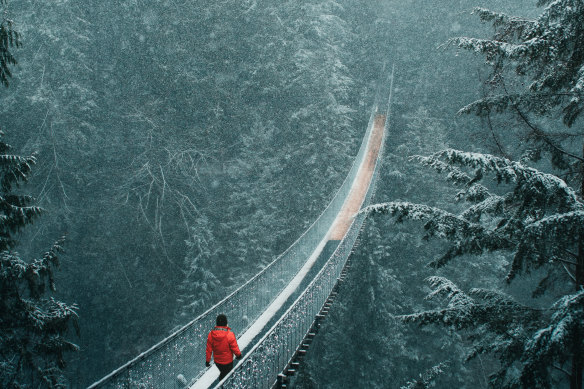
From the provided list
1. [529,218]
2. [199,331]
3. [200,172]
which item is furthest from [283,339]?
[200,172]

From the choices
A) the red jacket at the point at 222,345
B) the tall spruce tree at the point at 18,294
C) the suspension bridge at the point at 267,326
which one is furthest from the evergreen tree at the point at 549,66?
the tall spruce tree at the point at 18,294

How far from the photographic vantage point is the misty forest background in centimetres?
1262

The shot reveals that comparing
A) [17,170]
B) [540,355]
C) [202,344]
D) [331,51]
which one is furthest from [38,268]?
[331,51]

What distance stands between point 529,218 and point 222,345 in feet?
10.1

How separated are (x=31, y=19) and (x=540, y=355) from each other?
16.6 m

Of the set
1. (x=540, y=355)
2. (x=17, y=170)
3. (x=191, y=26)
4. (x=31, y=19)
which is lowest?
(x=540, y=355)

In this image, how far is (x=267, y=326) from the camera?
5.84 meters

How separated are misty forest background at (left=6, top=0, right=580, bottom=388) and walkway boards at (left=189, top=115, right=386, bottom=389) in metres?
1.10

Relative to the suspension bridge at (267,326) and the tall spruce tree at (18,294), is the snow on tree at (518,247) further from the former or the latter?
the tall spruce tree at (18,294)

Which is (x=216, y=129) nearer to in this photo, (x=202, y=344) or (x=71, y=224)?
→ (x=71, y=224)

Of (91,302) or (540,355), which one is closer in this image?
(540,355)

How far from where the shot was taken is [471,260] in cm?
1432

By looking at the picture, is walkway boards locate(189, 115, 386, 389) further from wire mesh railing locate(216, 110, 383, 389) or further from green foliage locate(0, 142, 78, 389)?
green foliage locate(0, 142, 78, 389)

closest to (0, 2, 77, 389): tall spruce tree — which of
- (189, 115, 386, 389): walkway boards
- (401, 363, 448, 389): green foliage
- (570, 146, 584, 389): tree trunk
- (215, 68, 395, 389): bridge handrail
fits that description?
(189, 115, 386, 389): walkway boards
